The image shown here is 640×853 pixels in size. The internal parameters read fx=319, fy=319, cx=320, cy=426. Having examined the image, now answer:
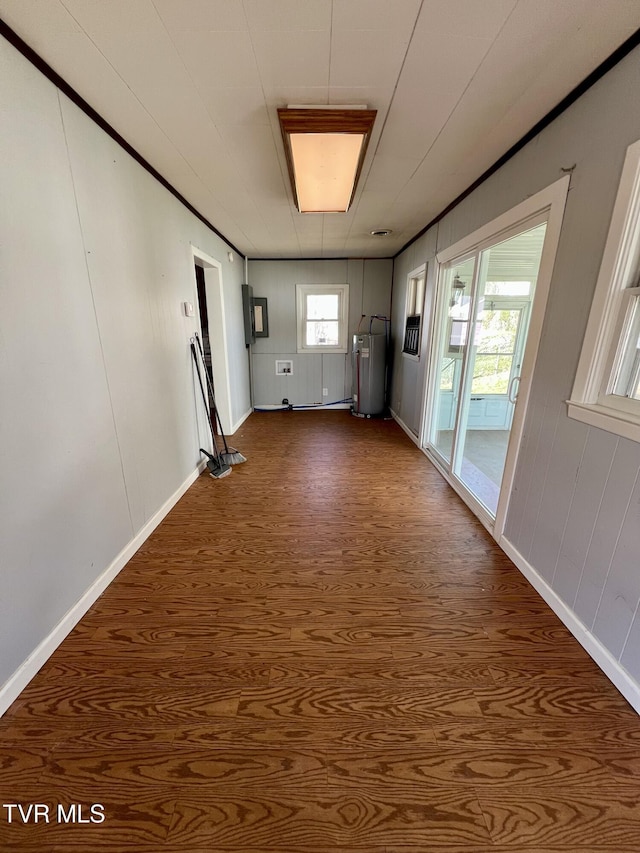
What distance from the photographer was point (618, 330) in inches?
51.4

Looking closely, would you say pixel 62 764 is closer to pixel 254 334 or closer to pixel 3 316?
pixel 3 316

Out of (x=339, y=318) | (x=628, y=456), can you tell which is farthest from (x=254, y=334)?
(x=628, y=456)

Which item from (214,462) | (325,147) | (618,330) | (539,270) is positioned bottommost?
(214,462)

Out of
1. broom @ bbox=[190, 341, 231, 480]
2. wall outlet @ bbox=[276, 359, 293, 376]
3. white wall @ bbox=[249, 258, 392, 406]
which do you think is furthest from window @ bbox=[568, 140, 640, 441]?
wall outlet @ bbox=[276, 359, 293, 376]

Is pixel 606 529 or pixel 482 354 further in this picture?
pixel 482 354

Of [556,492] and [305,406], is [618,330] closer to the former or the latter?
[556,492]

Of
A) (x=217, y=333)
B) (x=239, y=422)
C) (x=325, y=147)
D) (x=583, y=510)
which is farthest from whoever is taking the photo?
(x=239, y=422)

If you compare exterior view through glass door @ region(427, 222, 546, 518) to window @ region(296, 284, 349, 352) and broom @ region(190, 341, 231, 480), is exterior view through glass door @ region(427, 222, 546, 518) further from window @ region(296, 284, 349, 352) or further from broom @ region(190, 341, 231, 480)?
window @ region(296, 284, 349, 352)

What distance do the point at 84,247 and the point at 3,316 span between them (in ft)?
2.04

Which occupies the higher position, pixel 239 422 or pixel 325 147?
pixel 325 147

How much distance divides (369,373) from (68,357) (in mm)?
3862

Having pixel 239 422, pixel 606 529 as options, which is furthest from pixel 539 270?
pixel 239 422

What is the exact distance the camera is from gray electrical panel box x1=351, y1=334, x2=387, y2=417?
471 cm

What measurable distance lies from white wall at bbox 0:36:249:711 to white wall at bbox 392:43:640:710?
2.28 meters
